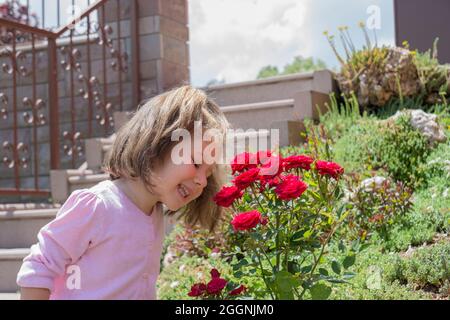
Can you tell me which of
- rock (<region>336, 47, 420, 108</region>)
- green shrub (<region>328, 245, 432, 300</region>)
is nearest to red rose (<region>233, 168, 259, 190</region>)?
green shrub (<region>328, 245, 432, 300</region>)

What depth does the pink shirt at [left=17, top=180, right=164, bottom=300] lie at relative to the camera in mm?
1932

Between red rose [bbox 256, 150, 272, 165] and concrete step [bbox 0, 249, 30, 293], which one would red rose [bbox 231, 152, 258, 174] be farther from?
A: concrete step [bbox 0, 249, 30, 293]

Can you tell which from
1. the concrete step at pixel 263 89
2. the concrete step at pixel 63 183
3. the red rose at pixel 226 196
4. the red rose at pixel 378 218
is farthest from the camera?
the concrete step at pixel 263 89

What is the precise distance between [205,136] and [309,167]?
1.84 feet

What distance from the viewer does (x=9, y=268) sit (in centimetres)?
430

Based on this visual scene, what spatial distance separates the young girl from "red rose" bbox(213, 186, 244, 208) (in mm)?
148

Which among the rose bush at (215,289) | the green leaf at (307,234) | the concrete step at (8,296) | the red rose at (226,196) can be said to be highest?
the red rose at (226,196)

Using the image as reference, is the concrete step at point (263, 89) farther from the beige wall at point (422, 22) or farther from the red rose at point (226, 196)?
the red rose at point (226, 196)

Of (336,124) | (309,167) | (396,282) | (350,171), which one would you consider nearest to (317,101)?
(336,124)

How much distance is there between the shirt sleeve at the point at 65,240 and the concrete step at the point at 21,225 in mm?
2808

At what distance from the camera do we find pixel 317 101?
558 cm

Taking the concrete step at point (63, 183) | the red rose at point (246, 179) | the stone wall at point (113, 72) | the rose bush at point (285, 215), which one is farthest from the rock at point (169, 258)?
the stone wall at point (113, 72)

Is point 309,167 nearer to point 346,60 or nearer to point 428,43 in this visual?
point 346,60

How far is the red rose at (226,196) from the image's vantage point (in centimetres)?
221
